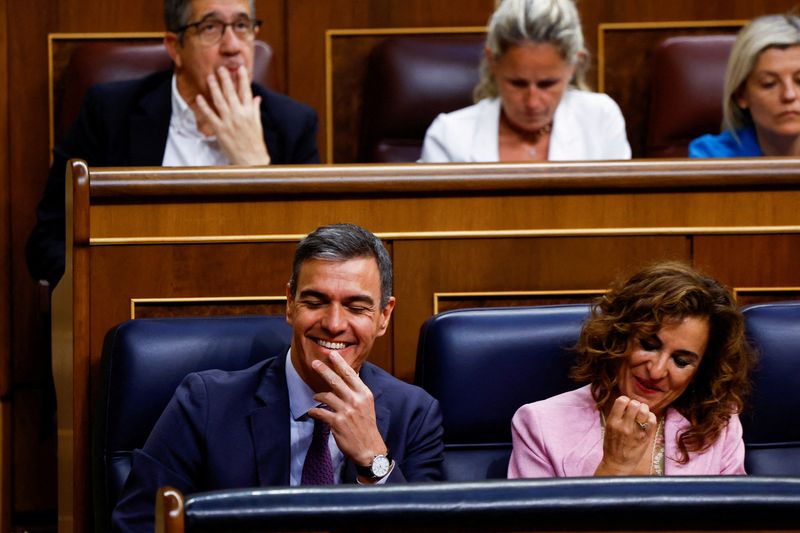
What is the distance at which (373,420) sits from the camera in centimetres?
96

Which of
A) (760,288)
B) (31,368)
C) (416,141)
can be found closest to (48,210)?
(31,368)

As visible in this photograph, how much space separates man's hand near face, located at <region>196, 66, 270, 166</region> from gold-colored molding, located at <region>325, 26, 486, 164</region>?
318mm

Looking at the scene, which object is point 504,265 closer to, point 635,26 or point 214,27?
point 214,27

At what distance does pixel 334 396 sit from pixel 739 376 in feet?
1.10

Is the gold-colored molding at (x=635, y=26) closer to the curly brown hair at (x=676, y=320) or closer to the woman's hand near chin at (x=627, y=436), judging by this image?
the curly brown hair at (x=676, y=320)

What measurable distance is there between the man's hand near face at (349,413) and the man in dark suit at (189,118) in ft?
1.70

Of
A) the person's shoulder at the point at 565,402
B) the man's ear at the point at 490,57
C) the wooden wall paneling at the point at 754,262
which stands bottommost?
the person's shoulder at the point at 565,402

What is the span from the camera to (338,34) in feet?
5.87

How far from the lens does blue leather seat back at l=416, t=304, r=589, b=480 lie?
105 cm

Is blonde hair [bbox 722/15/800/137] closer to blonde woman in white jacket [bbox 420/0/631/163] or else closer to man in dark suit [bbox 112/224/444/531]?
blonde woman in white jacket [bbox 420/0/631/163]

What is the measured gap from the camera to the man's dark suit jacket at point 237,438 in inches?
37.3

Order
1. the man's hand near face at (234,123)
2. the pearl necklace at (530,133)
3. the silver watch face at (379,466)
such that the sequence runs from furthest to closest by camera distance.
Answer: the pearl necklace at (530,133) < the man's hand near face at (234,123) < the silver watch face at (379,466)

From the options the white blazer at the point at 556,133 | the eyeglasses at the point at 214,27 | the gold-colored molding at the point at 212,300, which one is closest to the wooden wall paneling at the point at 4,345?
the eyeglasses at the point at 214,27

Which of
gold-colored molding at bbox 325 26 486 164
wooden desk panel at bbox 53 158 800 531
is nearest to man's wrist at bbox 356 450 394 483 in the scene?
wooden desk panel at bbox 53 158 800 531
